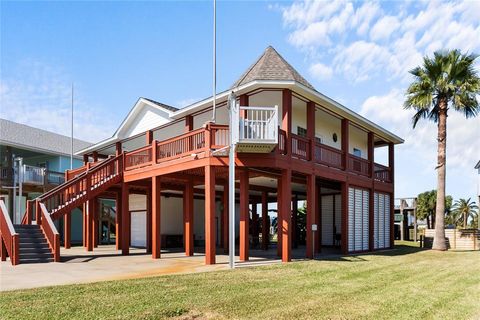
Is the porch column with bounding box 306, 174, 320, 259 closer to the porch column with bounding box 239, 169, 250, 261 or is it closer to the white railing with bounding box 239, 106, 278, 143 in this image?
the porch column with bounding box 239, 169, 250, 261

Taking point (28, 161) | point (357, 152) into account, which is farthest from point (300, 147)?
point (28, 161)

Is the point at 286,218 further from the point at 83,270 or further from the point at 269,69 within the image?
the point at 83,270

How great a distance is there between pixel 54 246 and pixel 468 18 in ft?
50.3

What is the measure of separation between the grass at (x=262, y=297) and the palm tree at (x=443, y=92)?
11.8 m

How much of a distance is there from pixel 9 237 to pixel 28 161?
67.5 ft

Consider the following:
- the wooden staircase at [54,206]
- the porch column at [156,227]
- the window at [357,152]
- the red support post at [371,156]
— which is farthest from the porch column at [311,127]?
the wooden staircase at [54,206]

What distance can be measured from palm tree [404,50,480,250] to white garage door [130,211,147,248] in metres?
16.3

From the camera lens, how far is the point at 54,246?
14.7 meters

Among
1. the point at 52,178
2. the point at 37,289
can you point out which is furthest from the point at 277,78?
the point at 52,178

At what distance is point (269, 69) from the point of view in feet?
50.0

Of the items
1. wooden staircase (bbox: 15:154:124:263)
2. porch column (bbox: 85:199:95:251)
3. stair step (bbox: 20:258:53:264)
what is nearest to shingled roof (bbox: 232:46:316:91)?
wooden staircase (bbox: 15:154:124:263)

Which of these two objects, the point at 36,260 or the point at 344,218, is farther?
the point at 344,218

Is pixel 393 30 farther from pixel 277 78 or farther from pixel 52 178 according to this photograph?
pixel 52 178

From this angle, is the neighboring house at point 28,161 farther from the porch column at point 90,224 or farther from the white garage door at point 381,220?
the white garage door at point 381,220
